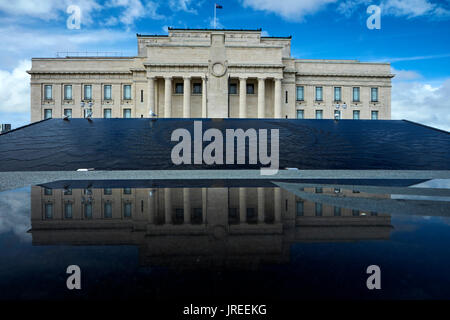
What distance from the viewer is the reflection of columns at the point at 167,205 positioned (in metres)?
4.88

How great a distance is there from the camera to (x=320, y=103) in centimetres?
5312

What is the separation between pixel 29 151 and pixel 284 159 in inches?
545

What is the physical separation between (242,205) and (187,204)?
1089 mm

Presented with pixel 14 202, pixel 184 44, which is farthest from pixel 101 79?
pixel 14 202

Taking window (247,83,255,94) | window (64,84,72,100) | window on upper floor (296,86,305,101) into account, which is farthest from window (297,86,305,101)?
window (64,84,72,100)

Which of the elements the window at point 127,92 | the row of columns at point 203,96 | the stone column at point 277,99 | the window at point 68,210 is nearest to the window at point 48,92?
the window at point 127,92

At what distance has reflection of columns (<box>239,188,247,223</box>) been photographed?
16.0 feet

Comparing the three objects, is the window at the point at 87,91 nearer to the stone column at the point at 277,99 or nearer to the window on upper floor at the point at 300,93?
the stone column at the point at 277,99

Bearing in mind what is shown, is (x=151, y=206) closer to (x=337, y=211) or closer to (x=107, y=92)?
(x=337, y=211)

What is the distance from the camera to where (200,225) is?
14.6ft

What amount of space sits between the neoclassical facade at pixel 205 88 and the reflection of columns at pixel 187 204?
4092cm

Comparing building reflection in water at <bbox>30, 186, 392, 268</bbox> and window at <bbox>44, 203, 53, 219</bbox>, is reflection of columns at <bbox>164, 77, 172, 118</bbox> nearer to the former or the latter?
building reflection in water at <bbox>30, 186, 392, 268</bbox>

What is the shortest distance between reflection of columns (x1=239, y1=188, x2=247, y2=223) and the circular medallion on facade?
4169cm

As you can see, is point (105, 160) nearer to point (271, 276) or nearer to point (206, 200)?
point (206, 200)
